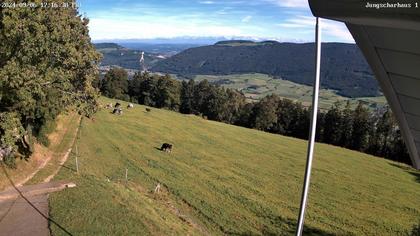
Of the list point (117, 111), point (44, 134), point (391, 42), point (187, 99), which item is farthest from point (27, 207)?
point (187, 99)

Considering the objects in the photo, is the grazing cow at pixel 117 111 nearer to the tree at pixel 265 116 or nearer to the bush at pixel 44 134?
the bush at pixel 44 134

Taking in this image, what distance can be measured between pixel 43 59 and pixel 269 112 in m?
93.5

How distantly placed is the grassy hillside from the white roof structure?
1790cm

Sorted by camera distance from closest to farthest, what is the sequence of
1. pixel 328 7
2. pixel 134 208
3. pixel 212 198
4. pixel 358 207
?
pixel 328 7 < pixel 134 208 < pixel 212 198 < pixel 358 207

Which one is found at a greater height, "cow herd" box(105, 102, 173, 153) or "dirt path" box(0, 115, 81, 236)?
"dirt path" box(0, 115, 81, 236)

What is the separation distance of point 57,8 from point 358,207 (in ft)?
119

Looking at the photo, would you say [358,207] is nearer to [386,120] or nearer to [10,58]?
[10,58]

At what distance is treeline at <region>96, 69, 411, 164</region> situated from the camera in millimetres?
101812

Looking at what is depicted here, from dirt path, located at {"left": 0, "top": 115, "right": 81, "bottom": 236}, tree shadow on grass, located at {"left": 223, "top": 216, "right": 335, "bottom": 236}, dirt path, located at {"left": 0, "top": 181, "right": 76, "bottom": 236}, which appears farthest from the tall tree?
dirt path, located at {"left": 0, "top": 181, "right": 76, "bottom": 236}

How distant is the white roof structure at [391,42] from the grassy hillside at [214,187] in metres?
17.9

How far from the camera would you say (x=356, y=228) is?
38.1 meters

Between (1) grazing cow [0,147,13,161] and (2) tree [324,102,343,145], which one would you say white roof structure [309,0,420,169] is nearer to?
(1) grazing cow [0,147,13,161]

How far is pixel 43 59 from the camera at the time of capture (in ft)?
81.4

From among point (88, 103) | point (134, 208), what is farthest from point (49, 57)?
point (134, 208)
